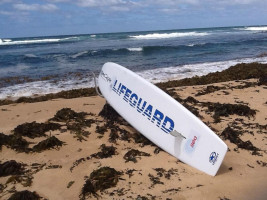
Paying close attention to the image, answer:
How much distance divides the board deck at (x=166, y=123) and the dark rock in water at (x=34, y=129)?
3.86ft

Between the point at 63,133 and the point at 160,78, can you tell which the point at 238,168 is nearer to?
the point at 63,133

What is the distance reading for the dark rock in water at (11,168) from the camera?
11.4ft

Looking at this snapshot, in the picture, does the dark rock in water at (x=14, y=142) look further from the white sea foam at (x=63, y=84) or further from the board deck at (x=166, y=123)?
the white sea foam at (x=63, y=84)

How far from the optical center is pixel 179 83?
29.2 feet

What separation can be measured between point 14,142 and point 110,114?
1.78 m

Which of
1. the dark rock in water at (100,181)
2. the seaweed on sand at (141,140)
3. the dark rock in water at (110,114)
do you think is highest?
the dark rock in water at (110,114)

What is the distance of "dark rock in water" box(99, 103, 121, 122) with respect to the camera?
5.06 meters

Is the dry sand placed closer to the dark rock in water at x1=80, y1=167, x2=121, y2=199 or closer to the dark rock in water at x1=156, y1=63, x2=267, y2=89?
the dark rock in water at x1=80, y1=167, x2=121, y2=199

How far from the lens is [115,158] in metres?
3.77

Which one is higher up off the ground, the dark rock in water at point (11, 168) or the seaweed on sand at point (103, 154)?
the seaweed on sand at point (103, 154)

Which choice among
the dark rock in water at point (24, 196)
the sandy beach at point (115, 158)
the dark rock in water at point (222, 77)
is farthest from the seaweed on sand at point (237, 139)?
the dark rock in water at point (222, 77)

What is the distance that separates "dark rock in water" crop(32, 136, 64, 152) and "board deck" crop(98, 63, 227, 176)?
45.7 inches

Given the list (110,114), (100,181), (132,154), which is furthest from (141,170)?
(110,114)

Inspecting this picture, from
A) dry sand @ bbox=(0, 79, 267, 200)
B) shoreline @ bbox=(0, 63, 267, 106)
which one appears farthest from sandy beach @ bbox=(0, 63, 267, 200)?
shoreline @ bbox=(0, 63, 267, 106)
